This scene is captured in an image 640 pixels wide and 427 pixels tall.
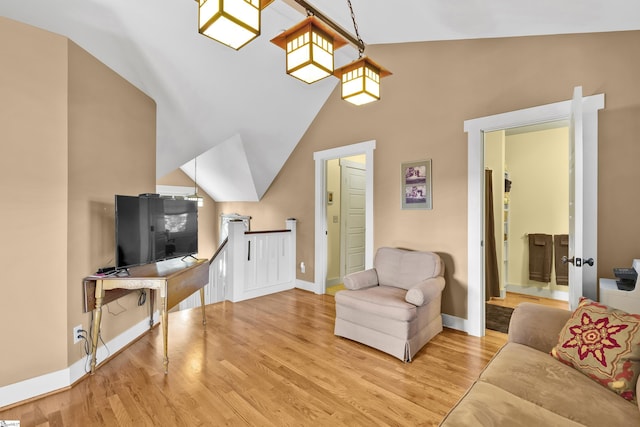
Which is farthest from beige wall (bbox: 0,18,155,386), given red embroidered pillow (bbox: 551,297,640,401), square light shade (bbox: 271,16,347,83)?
red embroidered pillow (bbox: 551,297,640,401)

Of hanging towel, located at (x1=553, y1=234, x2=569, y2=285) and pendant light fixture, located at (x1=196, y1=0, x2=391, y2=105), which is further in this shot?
hanging towel, located at (x1=553, y1=234, x2=569, y2=285)

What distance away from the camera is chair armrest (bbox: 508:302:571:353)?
1797 mm

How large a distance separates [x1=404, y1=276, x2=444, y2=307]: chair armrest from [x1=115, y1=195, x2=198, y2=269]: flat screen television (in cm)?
227

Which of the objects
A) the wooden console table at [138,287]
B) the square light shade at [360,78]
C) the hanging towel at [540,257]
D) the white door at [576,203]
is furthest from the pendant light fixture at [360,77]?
the hanging towel at [540,257]

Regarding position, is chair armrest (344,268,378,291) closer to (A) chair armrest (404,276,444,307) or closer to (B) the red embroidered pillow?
(A) chair armrest (404,276,444,307)

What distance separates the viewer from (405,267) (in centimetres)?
315

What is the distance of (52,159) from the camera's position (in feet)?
7.04

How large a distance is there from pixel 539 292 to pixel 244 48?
5.10 meters

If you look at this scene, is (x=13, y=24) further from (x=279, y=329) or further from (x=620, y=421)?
(x=620, y=421)

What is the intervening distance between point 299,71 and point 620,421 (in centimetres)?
205

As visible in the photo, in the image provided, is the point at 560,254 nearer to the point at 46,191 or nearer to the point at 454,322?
the point at 454,322

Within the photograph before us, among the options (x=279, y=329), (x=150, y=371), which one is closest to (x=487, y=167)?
(x=279, y=329)

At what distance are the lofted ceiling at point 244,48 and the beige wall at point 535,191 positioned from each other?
2.41 meters

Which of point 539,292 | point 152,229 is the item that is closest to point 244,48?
point 152,229
